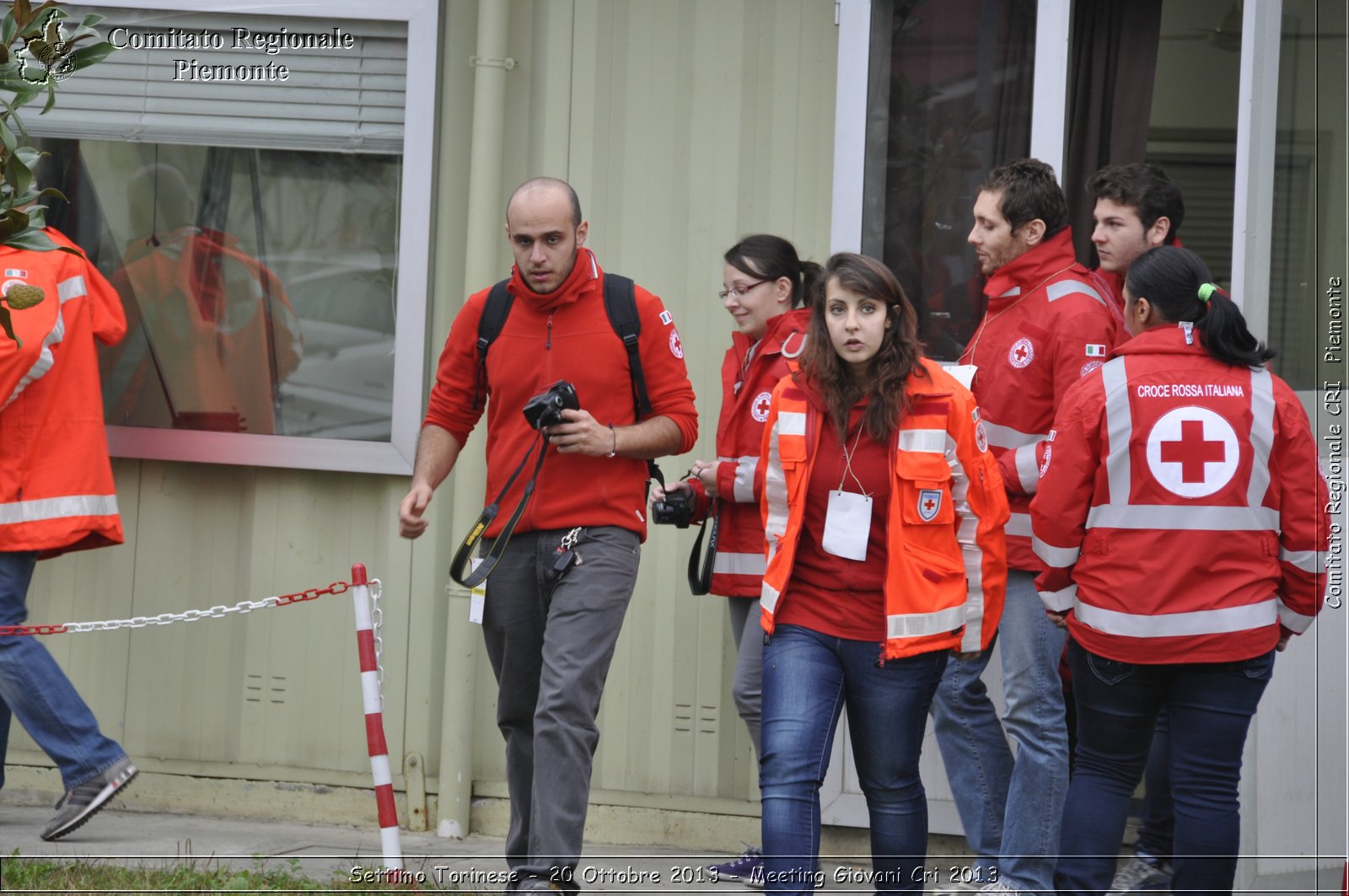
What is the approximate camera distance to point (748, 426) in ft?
17.4

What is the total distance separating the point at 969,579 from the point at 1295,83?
2.47 meters

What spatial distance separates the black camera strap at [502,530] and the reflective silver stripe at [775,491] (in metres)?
0.73

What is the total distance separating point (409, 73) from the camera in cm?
606

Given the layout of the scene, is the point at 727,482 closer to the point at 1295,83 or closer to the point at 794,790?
the point at 794,790

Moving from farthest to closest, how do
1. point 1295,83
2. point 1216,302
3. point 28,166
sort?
1. point 1295,83
2. point 1216,302
3. point 28,166

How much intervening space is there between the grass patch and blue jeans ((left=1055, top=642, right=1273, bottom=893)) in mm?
2119

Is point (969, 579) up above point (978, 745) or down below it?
above

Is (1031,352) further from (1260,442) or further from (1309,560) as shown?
(1309,560)

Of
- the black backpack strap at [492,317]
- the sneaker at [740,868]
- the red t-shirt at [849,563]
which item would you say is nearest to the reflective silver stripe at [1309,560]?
the red t-shirt at [849,563]

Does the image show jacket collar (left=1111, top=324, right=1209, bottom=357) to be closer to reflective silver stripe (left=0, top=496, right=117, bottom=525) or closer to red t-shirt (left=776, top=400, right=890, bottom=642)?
red t-shirt (left=776, top=400, right=890, bottom=642)

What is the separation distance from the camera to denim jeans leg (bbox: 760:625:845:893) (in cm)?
401

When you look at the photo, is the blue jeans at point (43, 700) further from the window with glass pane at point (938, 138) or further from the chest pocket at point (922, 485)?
the window with glass pane at point (938, 138)

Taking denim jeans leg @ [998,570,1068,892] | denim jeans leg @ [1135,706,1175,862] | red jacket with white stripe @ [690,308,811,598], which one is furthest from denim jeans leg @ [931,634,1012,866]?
red jacket with white stripe @ [690,308,811,598]

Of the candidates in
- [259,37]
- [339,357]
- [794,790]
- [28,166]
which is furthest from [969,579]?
[259,37]
